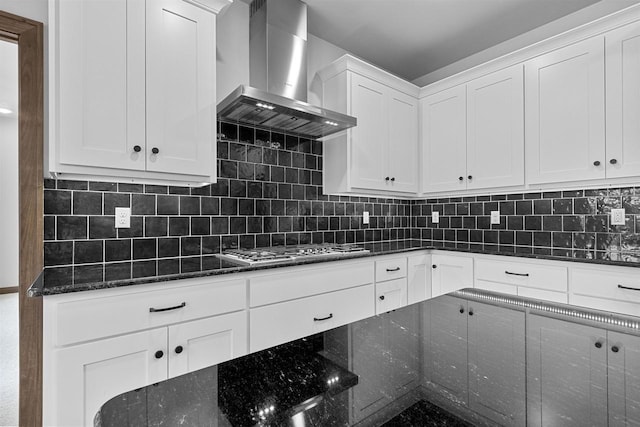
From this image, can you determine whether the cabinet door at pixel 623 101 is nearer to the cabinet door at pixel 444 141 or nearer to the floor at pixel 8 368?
the cabinet door at pixel 444 141

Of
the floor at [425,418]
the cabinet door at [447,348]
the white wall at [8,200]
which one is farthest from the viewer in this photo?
the white wall at [8,200]

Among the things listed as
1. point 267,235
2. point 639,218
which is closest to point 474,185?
point 639,218

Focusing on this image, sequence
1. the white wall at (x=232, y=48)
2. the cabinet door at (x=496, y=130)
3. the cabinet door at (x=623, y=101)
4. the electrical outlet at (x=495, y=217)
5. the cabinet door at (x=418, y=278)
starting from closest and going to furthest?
the cabinet door at (x=623, y=101), the white wall at (x=232, y=48), the cabinet door at (x=496, y=130), the cabinet door at (x=418, y=278), the electrical outlet at (x=495, y=217)

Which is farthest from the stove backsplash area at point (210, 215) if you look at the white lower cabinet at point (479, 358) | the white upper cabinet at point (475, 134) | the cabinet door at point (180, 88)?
the white lower cabinet at point (479, 358)

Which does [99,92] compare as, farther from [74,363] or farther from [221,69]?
[74,363]

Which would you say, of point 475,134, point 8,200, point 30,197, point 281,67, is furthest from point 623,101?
point 8,200

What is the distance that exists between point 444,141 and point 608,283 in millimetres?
1731

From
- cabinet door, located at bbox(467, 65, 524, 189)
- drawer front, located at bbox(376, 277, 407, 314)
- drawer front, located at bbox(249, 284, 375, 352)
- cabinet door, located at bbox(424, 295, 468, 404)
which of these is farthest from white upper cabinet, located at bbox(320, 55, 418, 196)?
cabinet door, located at bbox(424, 295, 468, 404)

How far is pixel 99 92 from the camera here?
1.67m

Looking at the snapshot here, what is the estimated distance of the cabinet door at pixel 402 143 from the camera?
3.13 metres

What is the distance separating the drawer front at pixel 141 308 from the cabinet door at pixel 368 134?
4.98 ft

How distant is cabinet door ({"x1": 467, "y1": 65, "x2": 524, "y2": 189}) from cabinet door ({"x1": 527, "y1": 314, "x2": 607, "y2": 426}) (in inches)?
91.0

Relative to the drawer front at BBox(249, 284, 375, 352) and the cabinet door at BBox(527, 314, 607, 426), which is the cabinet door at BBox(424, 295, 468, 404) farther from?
the drawer front at BBox(249, 284, 375, 352)

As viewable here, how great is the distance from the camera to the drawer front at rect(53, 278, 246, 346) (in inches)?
52.4
